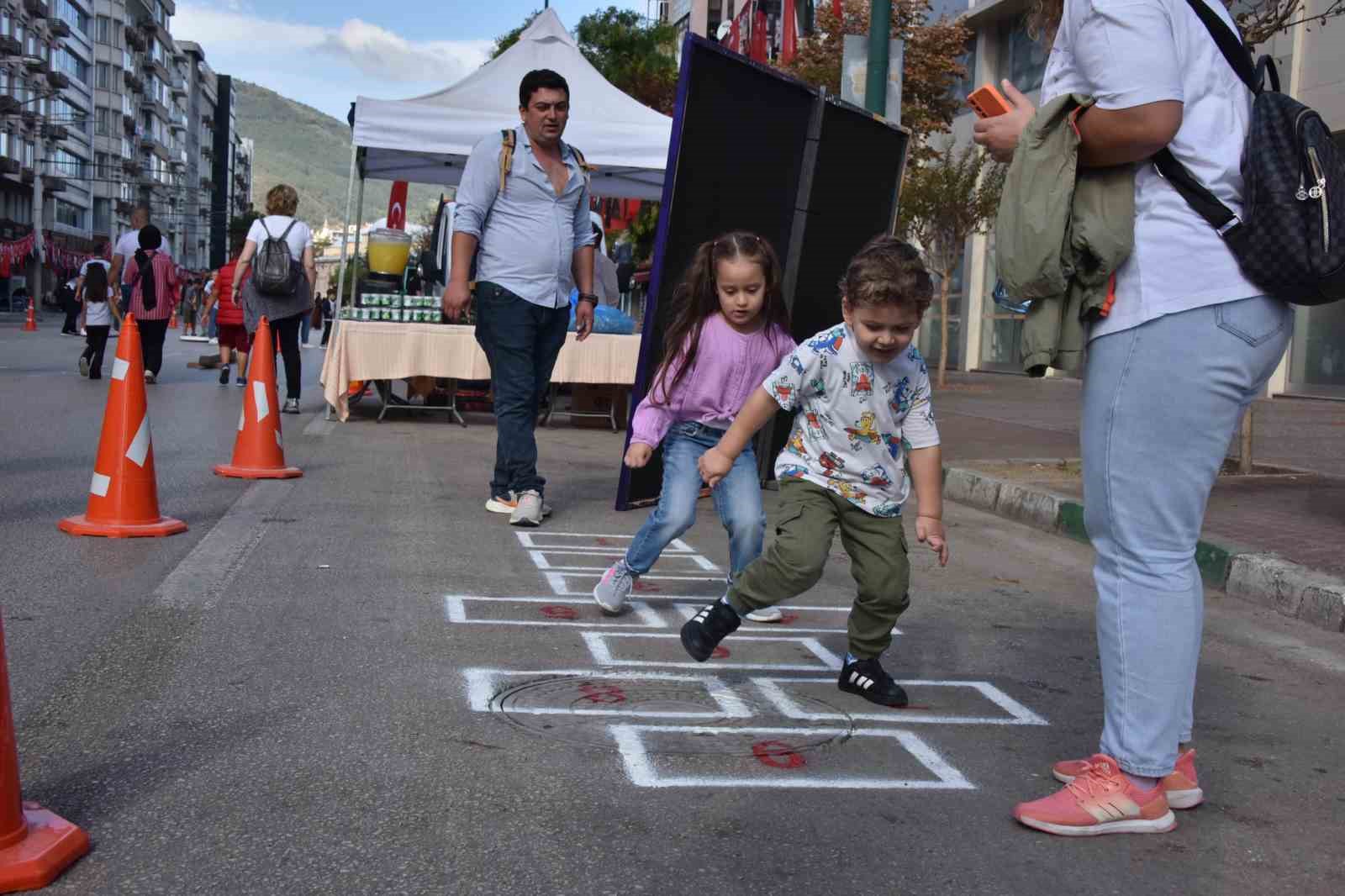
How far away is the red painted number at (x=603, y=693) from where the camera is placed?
13.3 feet

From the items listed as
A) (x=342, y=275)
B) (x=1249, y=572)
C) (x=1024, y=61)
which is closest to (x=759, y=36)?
(x=1024, y=61)

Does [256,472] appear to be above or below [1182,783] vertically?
below

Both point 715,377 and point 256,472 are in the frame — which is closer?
point 715,377

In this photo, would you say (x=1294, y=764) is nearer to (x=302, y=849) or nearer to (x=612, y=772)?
(x=612, y=772)

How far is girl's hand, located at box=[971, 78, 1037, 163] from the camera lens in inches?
127

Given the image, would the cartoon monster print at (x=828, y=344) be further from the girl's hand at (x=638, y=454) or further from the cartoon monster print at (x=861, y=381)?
the girl's hand at (x=638, y=454)

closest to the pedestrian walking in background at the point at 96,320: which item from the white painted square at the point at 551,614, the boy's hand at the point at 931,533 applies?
the white painted square at the point at 551,614

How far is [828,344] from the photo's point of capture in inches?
161

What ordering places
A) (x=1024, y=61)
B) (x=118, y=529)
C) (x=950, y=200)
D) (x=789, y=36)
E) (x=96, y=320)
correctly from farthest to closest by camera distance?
(x=1024, y=61) < (x=950, y=200) < (x=789, y=36) < (x=96, y=320) < (x=118, y=529)

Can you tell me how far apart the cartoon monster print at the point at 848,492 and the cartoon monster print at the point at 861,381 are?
0.23 metres

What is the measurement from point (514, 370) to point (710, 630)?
3358 millimetres

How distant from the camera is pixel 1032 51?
28.7 m

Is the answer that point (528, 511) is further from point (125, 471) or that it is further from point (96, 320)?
point (96, 320)

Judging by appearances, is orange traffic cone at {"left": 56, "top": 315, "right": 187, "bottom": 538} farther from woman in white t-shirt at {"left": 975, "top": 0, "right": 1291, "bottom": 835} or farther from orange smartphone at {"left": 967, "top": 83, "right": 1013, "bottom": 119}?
woman in white t-shirt at {"left": 975, "top": 0, "right": 1291, "bottom": 835}
